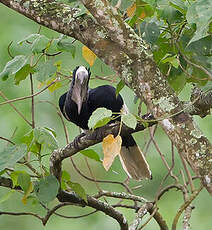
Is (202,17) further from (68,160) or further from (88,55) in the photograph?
(68,160)

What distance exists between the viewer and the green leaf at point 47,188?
204 cm

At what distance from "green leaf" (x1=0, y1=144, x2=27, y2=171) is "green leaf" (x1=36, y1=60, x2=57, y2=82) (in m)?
0.22

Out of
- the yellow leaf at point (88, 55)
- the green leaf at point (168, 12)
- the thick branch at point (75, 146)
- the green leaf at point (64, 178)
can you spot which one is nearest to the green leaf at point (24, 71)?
the yellow leaf at point (88, 55)

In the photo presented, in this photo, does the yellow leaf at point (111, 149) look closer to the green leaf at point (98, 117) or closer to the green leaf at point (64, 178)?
the green leaf at point (98, 117)

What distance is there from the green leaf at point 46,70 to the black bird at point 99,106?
84 cm

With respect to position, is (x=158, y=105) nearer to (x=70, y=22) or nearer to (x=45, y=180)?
(x=70, y=22)

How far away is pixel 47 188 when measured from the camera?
206 centimetres

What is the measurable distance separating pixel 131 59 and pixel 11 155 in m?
0.56

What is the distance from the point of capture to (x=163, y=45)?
1.80 metres

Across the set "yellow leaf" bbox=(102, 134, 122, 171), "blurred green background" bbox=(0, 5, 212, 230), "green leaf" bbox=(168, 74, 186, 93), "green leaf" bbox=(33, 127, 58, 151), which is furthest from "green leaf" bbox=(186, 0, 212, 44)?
"blurred green background" bbox=(0, 5, 212, 230)

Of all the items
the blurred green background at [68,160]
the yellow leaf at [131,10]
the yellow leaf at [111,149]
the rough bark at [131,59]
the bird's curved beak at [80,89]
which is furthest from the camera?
the blurred green background at [68,160]

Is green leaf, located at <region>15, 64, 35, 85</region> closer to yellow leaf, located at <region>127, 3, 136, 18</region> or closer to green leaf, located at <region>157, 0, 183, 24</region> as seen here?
yellow leaf, located at <region>127, 3, 136, 18</region>

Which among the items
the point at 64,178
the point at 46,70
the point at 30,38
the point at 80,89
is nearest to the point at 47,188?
the point at 64,178

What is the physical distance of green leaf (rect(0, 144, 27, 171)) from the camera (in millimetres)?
1943
